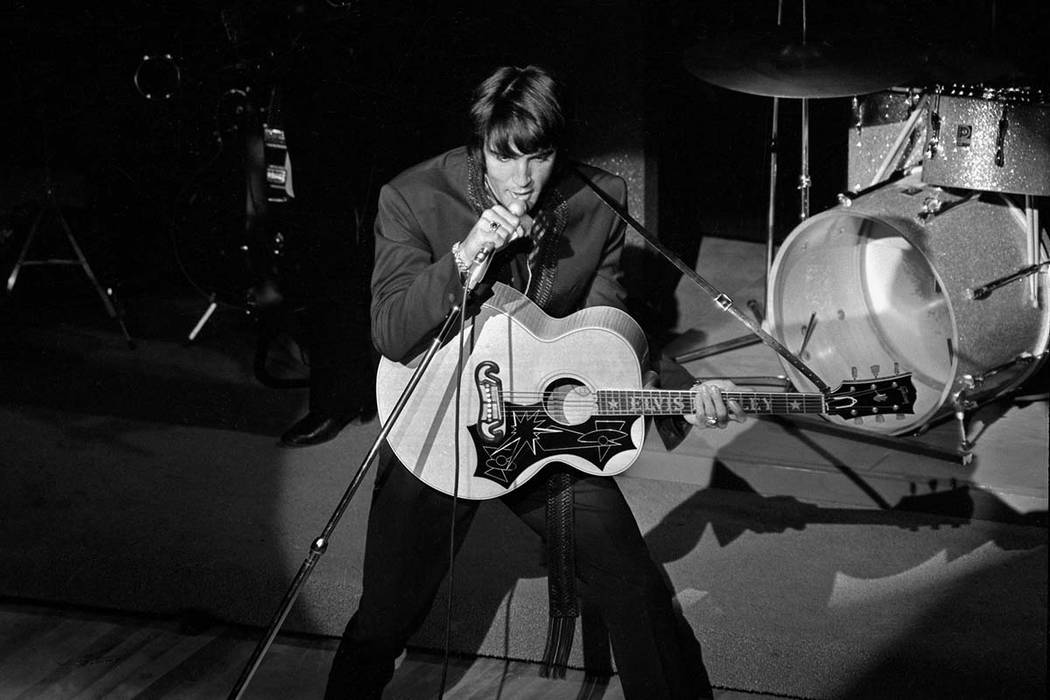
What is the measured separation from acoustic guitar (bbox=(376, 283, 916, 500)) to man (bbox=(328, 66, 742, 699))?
2.2 inches

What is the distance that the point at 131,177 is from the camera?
5.82 meters

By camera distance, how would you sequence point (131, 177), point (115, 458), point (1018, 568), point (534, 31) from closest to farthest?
point (1018, 568) < point (534, 31) < point (115, 458) < point (131, 177)

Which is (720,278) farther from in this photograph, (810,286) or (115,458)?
(115,458)

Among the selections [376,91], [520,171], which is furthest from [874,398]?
[376,91]

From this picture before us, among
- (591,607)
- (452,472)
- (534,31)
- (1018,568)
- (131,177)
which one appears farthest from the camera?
(131,177)

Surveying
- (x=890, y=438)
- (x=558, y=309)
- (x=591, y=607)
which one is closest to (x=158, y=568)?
(x=591, y=607)

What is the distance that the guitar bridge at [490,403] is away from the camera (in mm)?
2861

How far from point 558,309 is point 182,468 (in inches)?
90.8

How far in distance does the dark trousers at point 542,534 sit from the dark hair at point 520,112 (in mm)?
785

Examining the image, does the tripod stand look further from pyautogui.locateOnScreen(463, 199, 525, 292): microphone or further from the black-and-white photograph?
pyautogui.locateOnScreen(463, 199, 525, 292): microphone

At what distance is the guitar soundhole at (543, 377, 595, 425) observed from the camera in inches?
112

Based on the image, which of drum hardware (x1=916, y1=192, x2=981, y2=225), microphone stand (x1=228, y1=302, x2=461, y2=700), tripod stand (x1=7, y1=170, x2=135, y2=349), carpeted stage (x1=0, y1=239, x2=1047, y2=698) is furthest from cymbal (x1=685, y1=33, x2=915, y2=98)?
tripod stand (x1=7, y1=170, x2=135, y2=349)

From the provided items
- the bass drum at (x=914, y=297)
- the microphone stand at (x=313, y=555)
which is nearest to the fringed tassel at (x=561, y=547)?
the microphone stand at (x=313, y=555)

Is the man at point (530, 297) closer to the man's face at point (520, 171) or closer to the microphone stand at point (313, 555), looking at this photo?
the man's face at point (520, 171)
